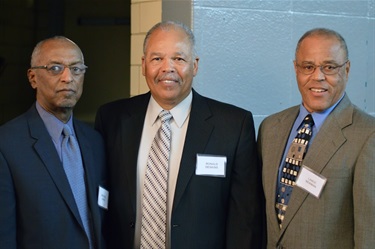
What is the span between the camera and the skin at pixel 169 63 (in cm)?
237

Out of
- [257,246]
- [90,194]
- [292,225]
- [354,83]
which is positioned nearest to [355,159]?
[292,225]

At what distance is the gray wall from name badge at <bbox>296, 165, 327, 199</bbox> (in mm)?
1176

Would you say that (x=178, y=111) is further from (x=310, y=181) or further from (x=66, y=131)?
(x=310, y=181)

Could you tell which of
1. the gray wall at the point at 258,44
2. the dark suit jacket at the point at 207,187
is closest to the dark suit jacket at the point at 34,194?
the dark suit jacket at the point at 207,187

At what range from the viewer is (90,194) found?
2.29 meters

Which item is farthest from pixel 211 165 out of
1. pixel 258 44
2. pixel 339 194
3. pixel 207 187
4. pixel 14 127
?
pixel 258 44

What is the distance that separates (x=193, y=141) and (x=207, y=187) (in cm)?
22

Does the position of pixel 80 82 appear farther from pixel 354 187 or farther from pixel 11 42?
pixel 11 42

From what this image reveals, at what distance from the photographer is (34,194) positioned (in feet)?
6.89

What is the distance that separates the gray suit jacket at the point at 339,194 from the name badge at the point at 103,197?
77 centimetres

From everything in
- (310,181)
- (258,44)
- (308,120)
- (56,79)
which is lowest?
(310,181)

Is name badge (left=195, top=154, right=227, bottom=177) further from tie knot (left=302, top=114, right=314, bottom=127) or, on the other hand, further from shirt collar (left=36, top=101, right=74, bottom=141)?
shirt collar (left=36, top=101, right=74, bottom=141)

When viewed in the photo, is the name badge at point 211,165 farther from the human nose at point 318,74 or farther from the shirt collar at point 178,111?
the human nose at point 318,74

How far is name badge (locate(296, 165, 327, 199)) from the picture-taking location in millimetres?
2174
